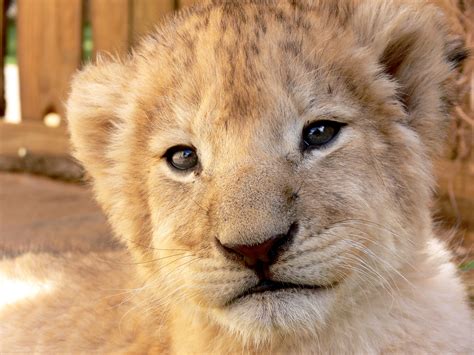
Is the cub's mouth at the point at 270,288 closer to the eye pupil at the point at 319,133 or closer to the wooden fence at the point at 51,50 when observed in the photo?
the eye pupil at the point at 319,133

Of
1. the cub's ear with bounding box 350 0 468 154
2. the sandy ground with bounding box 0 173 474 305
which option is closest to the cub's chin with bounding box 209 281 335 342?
the cub's ear with bounding box 350 0 468 154

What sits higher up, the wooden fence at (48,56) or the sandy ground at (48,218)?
the wooden fence at (48,56)

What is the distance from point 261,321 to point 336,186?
1.39 ft

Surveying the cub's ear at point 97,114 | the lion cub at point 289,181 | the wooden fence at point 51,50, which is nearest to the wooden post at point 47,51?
the wooden fence at point 51,50

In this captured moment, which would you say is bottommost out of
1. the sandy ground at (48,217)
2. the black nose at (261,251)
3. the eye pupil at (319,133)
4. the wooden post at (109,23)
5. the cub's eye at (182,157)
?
the sandy ground at (48,217)

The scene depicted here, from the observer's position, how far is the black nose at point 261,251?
2.10m

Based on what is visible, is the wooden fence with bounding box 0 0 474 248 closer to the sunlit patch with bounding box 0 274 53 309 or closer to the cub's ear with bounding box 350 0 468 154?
the sunlit patch with bounding box 0 274 53 309

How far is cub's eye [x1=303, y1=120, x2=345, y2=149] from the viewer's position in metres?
2.41

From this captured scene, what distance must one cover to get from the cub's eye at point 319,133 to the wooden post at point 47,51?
176 inches

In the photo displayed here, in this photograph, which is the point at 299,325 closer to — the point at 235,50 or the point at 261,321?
the point at 261,321

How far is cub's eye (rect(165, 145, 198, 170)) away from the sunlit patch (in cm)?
114

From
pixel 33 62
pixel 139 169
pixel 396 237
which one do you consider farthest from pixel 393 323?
pixel 33 62

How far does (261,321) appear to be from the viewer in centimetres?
226

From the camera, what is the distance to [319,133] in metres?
2.41
